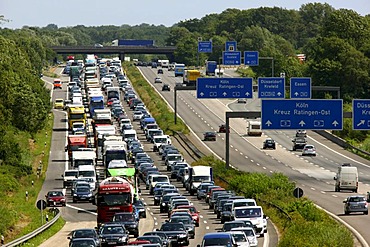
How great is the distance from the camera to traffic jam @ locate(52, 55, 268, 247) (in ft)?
166

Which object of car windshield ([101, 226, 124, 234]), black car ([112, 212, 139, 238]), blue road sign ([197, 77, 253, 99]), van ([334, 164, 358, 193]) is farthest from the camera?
blue road sign ([197, 77, 253, 99])

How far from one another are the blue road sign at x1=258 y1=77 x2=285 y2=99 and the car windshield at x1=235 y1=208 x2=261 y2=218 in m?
40.3

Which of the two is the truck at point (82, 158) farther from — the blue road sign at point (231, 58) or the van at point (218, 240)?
the van at point (218, 240)

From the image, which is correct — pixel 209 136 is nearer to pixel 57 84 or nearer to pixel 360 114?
pixel 360 114

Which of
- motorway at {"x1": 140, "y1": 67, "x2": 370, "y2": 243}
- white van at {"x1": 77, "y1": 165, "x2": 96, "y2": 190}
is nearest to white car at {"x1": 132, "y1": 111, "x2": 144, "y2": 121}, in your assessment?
motorway at {"x1": 140, "y1": 67, "x2": 370, "y2": 243}

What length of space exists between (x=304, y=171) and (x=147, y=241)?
184 ft

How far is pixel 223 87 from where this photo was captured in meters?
93.9

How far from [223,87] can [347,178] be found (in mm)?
15612

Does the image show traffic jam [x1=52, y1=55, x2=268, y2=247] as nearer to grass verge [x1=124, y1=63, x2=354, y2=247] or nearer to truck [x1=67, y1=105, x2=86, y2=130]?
truck [x1=67, y1=105, x2=86, y2=130]

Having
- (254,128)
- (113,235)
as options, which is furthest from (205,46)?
(113,235)

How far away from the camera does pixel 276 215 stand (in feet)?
206

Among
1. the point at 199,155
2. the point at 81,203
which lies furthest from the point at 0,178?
the point at 199,155

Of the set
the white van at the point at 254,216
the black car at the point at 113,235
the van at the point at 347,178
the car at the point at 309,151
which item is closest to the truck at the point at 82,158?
the van at the point at 347,178

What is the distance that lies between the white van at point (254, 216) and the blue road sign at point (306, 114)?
1220 cm
